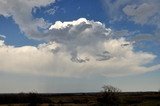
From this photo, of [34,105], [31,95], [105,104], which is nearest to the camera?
[105,104]

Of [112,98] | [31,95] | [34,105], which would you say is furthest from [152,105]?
Result: [31,95]

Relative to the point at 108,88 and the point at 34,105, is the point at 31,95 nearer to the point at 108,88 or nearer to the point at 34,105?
the point at 34,105

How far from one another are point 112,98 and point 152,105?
1295 cm

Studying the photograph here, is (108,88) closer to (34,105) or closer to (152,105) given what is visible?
(152,105)

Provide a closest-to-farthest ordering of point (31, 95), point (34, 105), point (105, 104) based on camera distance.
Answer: point (105, 104) < point (34, 105) < point (31, 95)

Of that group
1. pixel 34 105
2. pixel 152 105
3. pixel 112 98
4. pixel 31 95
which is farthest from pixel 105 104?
pixel 31 95

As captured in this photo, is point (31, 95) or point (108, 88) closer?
point (108, 88)

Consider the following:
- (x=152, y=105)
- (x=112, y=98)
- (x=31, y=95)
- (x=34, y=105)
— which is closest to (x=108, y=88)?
(x=112, y=98)

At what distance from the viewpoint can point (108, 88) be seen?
93.2m

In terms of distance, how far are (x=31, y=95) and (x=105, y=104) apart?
56.4 meters

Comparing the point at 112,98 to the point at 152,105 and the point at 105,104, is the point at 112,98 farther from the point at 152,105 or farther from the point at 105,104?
the point at 152,105

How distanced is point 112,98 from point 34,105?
133 ft

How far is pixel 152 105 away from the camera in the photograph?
316 ft

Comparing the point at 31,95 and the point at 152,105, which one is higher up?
the point at 31,95
